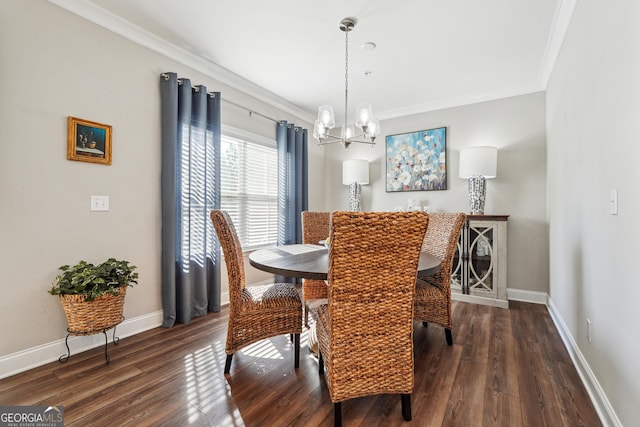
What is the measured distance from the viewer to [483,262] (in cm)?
336

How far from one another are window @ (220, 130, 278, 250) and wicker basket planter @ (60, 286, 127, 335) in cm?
149

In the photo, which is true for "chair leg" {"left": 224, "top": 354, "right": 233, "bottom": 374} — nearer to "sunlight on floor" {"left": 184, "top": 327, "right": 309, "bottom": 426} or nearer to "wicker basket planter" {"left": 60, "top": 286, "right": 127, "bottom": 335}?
"sunlight on floor" {"left": 184, "top": 327, "right": 309, "bottom": 426}

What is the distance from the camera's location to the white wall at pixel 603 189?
1203mm

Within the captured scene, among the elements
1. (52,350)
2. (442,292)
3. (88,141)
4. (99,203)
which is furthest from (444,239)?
(52,350)

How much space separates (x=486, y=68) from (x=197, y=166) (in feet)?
10.2

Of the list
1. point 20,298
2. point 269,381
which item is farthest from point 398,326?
point 20,298

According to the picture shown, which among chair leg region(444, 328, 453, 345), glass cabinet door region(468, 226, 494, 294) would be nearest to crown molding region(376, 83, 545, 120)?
glass cabinet door region(468, 226, 494, 294)

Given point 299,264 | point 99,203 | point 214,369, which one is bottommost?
point 214,369

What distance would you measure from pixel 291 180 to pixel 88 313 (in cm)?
269

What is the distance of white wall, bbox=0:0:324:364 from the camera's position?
190 cm

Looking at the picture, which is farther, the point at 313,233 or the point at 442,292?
the point at 313,233

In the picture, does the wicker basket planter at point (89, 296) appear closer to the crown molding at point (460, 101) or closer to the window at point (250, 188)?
the window at point (250, 188)

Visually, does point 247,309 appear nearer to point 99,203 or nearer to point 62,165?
point 99,203

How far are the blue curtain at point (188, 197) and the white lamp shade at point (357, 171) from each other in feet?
6.30
